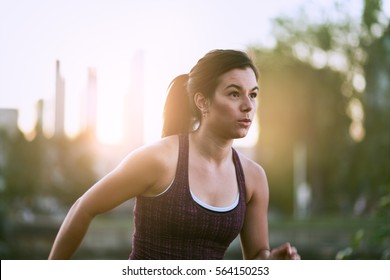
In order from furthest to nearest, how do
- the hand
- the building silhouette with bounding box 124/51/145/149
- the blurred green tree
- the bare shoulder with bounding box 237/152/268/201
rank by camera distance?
1. the blurred green tree
2. the building silhouette with bounding box 124/51/145/149
3. the bare shoulder with bounding box 237/152/268/201
4. the hand

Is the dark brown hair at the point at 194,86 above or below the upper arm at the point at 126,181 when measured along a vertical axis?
above

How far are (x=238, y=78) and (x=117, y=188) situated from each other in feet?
1.34

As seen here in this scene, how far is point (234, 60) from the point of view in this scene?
1700 millimetres

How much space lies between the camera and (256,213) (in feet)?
5.99

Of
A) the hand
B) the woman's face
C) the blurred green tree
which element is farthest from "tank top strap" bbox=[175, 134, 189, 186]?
the blurred green tree

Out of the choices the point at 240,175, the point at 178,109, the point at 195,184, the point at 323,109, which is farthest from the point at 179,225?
the point at 323,109

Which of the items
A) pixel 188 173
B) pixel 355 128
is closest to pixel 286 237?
pixel 355 128

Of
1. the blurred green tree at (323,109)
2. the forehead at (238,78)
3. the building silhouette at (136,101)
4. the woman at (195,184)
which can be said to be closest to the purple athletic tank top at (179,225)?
the woman at (195,184)

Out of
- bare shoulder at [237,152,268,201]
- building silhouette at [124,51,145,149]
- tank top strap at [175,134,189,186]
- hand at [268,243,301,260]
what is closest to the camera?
hand at [268,243,301,260]

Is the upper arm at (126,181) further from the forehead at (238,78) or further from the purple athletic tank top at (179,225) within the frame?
the forehead at (238,78)

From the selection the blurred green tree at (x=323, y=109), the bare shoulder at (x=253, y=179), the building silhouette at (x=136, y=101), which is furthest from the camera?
the blurred green tree at (x=323, y=109)

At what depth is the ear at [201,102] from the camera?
175 cm

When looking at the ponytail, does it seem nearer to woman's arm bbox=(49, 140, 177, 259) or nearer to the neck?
the neck

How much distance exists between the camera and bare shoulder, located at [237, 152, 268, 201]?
5.92ft
